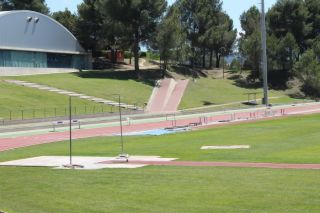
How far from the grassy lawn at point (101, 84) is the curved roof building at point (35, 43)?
401 cm

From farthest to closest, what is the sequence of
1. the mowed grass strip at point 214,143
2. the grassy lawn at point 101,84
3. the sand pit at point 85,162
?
the grassy lawn at point 101,84, the mowed grass strip at point 214,143, the sand pit at point 85,162

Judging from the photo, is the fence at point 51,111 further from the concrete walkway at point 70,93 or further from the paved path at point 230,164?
the paved path at point 230,164

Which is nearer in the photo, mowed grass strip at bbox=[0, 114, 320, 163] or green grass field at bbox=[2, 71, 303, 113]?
mowed grass strip at bbox=[0, 114, 320, 163]

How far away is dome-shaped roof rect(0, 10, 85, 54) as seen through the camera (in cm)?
8244

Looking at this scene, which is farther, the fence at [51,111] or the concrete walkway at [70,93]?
the concrete walkway at [70,93]

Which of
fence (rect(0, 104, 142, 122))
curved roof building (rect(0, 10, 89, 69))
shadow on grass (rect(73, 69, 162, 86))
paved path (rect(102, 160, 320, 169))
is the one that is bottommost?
fence (rect(0, 104, 142, 122))

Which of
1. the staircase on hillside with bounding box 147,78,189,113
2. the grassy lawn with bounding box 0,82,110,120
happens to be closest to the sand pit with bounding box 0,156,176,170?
the grassy lawn with bounding box 0,82,110,120

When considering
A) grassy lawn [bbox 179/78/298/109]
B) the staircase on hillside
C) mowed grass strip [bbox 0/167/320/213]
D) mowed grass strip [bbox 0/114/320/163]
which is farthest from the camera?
grassy lawn [bbox 179/78/298/109]

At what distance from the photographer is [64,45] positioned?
93.3m

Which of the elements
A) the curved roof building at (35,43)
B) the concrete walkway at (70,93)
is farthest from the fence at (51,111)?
the curved roof building at (35,43)

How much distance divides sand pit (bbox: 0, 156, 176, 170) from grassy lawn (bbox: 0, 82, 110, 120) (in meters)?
29.9

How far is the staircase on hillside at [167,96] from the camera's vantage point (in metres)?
75.1

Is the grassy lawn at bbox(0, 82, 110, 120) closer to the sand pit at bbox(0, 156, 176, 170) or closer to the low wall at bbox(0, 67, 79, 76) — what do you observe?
the low wall at bbox(0, 67, 79, 76)

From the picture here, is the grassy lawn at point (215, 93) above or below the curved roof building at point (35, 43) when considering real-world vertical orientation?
below
